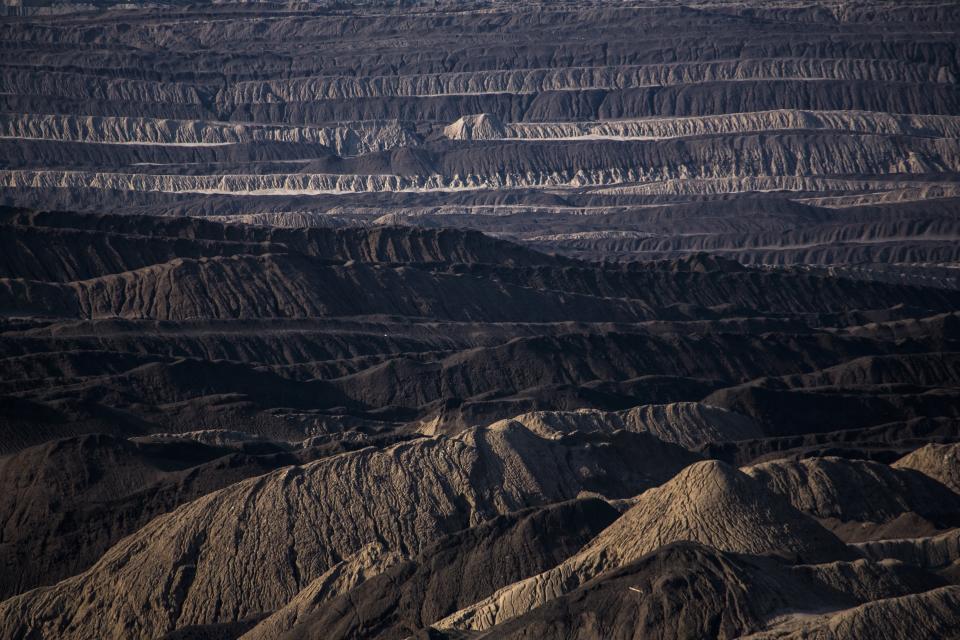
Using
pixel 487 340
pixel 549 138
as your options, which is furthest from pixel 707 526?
pixel 549 138

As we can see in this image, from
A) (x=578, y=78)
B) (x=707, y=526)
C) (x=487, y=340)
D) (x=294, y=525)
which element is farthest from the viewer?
(x=578, y=78)

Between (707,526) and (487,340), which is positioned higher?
(487,340)

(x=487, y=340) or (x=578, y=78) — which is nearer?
(x=487, y=340)

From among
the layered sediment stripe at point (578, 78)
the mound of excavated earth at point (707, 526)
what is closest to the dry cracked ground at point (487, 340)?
the mound of excavated earth at point (707, 526)

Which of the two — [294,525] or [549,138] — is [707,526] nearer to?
[294,525]

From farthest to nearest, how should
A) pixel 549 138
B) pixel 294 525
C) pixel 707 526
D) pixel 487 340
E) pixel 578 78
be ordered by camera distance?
pixel 578 78 → pixel 549 138 → pixel 487 340 → pixel 294 525 → pixel 707 526

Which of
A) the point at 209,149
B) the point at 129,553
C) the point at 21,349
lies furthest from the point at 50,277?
the point at 209,149

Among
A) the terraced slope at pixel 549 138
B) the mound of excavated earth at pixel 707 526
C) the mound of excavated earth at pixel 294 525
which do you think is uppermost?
the terraced slope at pixel 549 138

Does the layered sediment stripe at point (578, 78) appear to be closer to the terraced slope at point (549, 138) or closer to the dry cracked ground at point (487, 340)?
the terraced slope at point (549, 138)

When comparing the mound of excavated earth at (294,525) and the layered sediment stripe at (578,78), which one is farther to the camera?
the layered sediment stripe at (578,78)
